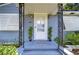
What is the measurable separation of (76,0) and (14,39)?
7109mm

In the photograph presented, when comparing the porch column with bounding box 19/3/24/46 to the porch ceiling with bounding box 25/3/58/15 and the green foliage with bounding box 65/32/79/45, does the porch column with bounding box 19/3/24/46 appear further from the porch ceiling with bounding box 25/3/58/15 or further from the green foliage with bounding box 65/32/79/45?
the green foliage with bounding box 65/32/79/45

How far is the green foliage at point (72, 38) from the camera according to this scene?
11.5 m

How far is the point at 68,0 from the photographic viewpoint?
6320mm

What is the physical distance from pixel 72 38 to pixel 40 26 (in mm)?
3994

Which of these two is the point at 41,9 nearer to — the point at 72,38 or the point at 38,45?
the point at 38,45

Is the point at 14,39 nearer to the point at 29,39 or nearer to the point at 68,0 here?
the point at 29,39

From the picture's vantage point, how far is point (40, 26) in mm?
15359

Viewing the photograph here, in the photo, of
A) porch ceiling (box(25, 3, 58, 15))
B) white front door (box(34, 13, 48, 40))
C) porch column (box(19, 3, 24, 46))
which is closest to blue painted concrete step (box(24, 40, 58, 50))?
porch column (box(19, 3, 24, 46))

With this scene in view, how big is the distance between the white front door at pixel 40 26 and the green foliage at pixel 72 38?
2.69 meters

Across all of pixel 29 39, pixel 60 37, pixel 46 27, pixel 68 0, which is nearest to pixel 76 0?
pixel 68 0

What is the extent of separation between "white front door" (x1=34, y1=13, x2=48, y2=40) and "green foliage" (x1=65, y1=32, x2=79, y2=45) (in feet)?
8.81

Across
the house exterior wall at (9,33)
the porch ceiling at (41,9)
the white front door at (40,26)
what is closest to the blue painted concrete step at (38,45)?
the house exterior wall at (9,33)

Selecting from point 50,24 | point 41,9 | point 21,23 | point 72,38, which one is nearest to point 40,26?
point 50,24

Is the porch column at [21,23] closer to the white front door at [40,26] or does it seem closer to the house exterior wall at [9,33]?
the house exterior wall at [9,33]
